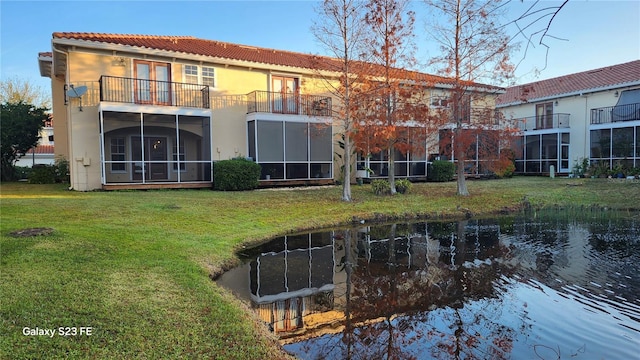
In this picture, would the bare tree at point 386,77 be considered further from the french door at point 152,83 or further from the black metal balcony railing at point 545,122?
the black metal balcony railing at point 545,122

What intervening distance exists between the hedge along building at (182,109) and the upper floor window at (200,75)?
4 cm

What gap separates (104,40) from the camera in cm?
1580

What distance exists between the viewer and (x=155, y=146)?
1880cm

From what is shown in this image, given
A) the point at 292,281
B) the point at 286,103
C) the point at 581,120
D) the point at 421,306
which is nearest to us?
the point at 421,306

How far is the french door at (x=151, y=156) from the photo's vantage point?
1816 cm

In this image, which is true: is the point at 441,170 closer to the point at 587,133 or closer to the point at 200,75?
the point at 587,133

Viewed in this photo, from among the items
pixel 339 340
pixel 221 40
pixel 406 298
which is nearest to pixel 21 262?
pixel 339 340

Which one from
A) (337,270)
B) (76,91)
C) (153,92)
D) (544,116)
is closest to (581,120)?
(544,116)

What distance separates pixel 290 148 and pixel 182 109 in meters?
5.15

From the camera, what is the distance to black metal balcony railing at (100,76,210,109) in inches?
614

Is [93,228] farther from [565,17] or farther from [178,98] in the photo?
[178,98]

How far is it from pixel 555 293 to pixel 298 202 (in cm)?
875

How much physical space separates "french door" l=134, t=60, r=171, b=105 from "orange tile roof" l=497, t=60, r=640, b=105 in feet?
64.0

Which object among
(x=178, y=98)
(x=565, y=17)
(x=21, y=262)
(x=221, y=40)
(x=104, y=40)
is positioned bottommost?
(x=21, y=262)
